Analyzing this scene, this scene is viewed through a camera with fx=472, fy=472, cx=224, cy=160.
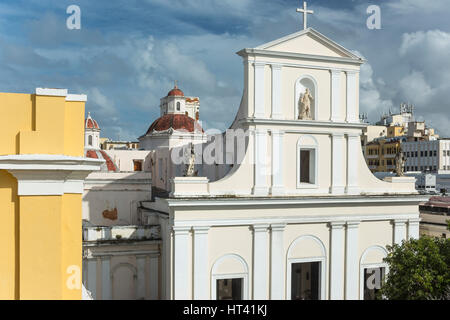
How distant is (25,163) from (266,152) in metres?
13.4

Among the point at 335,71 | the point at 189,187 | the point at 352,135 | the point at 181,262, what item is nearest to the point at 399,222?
the point at 352,135

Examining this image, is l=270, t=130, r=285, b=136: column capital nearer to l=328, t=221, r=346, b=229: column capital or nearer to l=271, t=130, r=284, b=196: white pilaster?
l=271, t=130, r=284, b=196: white pilaster

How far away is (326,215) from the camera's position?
20047 mm

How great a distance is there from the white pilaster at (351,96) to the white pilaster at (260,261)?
6.22 m

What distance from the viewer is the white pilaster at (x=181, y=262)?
17.8 metres

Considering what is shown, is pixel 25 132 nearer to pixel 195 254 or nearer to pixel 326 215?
pixel 195 254

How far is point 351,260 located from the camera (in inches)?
803

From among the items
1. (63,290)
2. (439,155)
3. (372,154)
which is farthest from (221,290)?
(372,154)

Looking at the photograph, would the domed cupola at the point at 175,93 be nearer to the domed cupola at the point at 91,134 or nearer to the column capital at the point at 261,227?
the domed cupola at the point at 91,134

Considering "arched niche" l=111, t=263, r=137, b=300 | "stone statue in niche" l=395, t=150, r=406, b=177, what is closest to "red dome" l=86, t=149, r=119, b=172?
"arched niche" l=111, t=263, r=137, b=300

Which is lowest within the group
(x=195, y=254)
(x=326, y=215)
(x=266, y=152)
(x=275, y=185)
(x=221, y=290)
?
(x=221, y=290)

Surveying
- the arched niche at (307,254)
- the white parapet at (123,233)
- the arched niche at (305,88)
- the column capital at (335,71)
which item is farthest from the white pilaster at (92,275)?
the column capital at (335,71)

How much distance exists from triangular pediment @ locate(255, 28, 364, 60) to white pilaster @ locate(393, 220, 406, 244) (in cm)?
755
